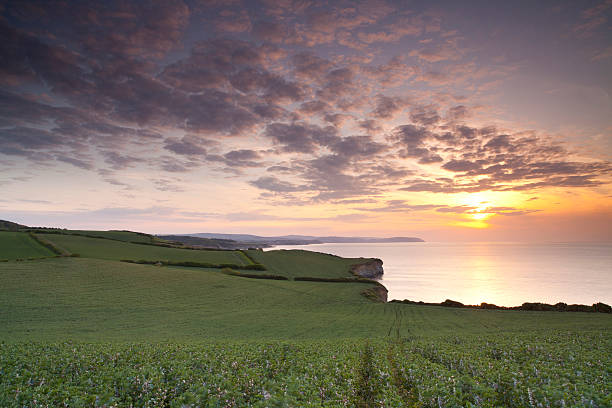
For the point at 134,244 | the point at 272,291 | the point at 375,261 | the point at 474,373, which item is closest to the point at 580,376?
the point at 474,373

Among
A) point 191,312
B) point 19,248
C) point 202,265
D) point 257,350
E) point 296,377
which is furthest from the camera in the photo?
point 202,265

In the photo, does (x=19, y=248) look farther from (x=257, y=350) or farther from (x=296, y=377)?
(x=296, y=377)

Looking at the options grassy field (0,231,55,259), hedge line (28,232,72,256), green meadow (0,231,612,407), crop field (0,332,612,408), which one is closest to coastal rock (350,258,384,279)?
green meadow (0,231,612,407)

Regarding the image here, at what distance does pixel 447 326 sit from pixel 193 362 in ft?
108

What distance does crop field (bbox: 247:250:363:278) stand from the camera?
3371 inches

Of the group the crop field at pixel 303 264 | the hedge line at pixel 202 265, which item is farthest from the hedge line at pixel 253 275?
A: the crop field at pixel 303 264

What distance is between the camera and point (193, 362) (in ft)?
44.8

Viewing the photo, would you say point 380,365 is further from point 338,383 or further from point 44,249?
point 44,249

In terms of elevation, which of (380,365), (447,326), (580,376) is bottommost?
(447,326)

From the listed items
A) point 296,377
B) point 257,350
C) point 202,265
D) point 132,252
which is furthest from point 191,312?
point 132,252

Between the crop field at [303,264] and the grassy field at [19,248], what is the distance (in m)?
53.3

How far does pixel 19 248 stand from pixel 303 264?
73.3 m

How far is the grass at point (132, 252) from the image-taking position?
7394 cm

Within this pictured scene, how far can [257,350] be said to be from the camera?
16703mm
